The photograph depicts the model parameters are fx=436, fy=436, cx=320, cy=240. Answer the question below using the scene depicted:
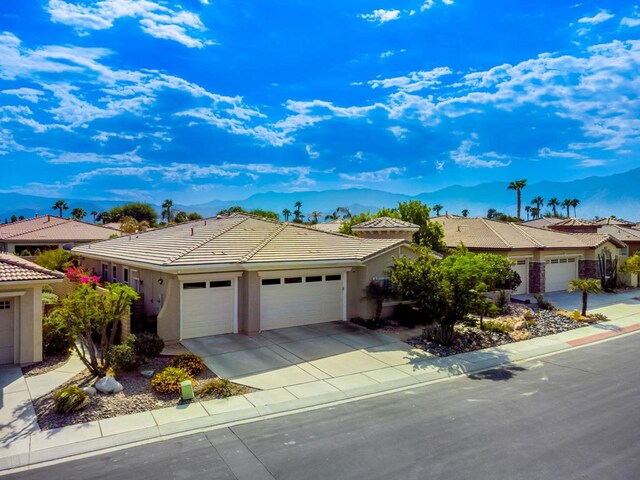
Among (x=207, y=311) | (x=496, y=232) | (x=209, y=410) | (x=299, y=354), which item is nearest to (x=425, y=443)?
(x=209, y=410)

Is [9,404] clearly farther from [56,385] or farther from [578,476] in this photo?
[578,476]

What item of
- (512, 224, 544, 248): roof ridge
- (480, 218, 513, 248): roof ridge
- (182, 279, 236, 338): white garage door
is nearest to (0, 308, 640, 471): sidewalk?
(182, 279, 236, 338): white garage door

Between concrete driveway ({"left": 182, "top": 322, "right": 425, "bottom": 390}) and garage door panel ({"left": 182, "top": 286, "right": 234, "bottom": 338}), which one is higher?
garage door panel ({"left": 182, "top": 286, "right": 234, "bottom": 338})

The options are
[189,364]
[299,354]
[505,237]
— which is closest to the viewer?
[189,364]

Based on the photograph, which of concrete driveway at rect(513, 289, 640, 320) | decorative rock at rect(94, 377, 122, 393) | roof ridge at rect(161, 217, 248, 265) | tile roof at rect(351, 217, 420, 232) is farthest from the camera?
concrete driveway at rect(513, 289, 640, 320)

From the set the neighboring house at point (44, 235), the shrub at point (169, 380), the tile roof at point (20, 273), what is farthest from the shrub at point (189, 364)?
the neighboring house at point (44, 235)

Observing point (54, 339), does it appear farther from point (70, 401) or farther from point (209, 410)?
point (209, 410)

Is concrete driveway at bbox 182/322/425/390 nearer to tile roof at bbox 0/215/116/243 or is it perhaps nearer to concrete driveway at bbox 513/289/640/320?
concrete driveway at bbox 513/289/640/320

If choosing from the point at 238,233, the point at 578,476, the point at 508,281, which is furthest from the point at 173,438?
the point at 508,281
